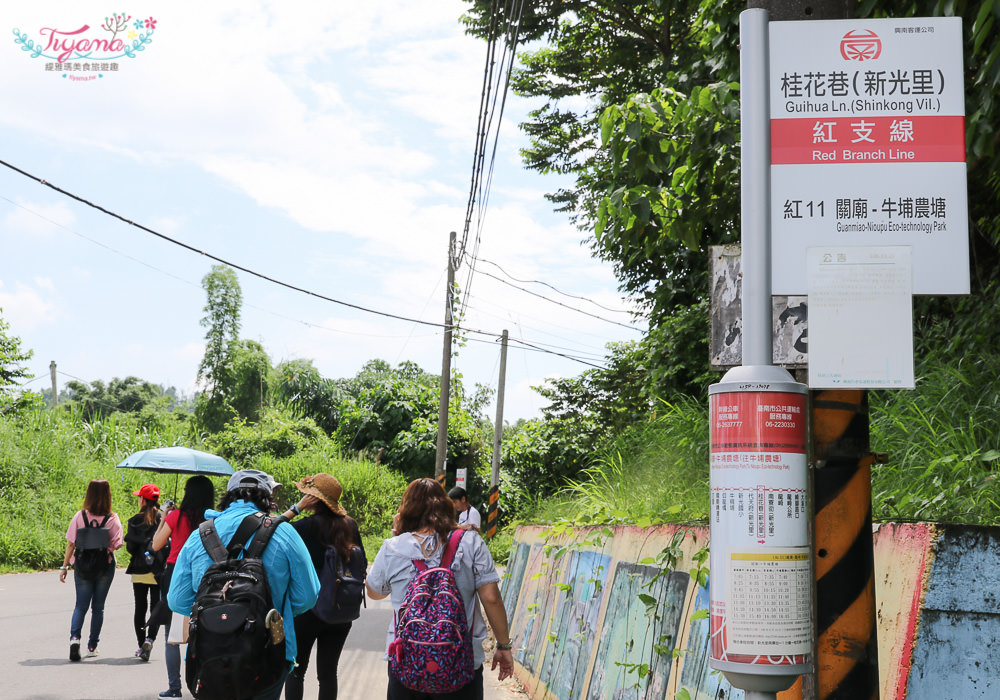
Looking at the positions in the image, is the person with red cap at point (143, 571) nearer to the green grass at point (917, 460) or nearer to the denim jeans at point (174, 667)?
the denim jeans at point (174, 667)

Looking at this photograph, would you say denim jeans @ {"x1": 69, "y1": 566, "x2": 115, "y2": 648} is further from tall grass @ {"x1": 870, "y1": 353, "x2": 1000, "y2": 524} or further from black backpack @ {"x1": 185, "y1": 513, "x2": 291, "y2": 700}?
tall grass @ {"x1": 870, "y1": 353, "x2": 1000, "y2": 524}

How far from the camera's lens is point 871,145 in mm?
2465

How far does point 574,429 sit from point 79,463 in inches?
602

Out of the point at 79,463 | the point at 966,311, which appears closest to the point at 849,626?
the point at 966,311

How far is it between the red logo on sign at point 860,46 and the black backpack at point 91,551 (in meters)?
9.31

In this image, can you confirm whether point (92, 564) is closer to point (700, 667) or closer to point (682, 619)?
point (682, 619)

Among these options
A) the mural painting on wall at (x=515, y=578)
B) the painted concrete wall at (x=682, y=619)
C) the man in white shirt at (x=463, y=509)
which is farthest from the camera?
the man in white shirt at (x=463, y=509)

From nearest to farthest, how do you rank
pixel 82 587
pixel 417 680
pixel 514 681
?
pixel 417 680 → pixel 514 681 → pixel 82 587

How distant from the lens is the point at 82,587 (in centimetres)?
951

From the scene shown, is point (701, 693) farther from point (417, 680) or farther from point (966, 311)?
point (966, 311)

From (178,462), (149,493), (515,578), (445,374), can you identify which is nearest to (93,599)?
(149,493)

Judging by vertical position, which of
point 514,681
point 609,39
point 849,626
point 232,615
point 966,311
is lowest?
point 514,681

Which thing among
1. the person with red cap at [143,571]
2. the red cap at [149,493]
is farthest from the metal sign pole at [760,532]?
the red cap at [149,493]

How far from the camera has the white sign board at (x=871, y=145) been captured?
2.43 m
